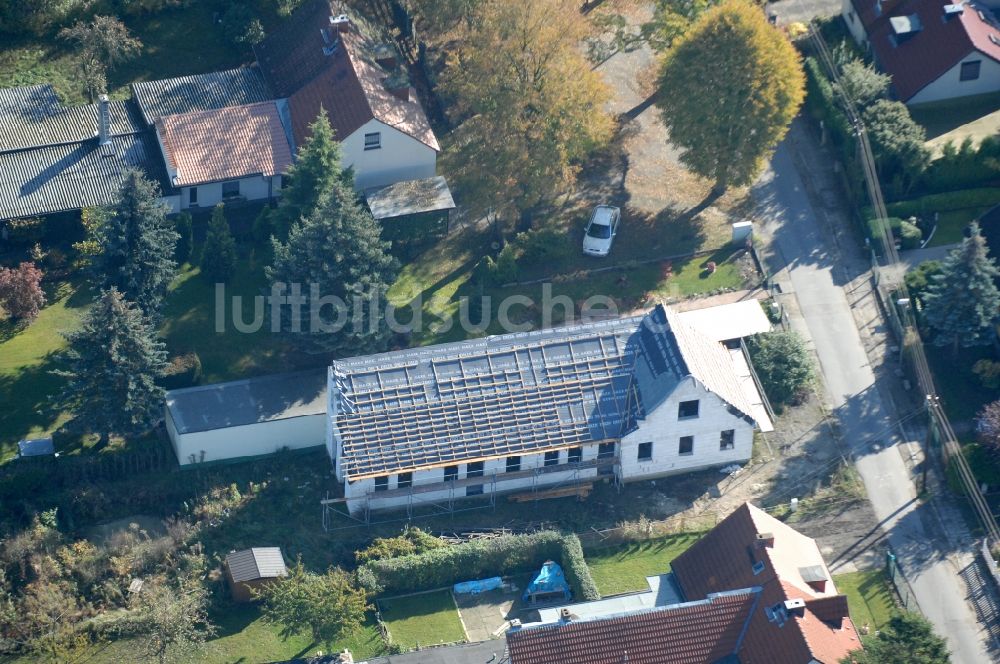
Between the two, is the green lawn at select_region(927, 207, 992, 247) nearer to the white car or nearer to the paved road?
the paved road

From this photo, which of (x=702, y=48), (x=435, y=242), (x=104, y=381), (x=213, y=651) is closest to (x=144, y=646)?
(x=213, y=651)

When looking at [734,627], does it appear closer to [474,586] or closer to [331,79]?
[474,586]

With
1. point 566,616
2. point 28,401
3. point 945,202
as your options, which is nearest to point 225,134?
point 28,401

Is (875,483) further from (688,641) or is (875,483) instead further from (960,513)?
(688,641)

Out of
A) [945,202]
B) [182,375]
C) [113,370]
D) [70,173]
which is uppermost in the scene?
[70,173]

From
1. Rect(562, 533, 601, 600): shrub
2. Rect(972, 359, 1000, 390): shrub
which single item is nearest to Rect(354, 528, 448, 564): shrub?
Rect(562, 533, 601, 600): shrub

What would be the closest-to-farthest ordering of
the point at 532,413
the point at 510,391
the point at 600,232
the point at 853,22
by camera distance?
1. the point at 532,413
2. the point at 510,391
3. the point at 600,232
4. the point at 853,22
